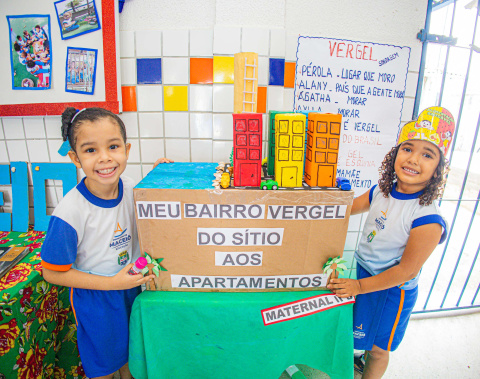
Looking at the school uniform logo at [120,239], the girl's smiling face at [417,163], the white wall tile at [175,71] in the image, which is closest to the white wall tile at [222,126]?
the white wall tile at [175,71]

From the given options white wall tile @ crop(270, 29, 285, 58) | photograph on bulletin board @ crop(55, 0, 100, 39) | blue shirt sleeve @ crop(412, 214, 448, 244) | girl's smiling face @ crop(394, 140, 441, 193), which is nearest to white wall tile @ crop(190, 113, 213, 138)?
white wall tile @ crop(270, 29, 285, 58)

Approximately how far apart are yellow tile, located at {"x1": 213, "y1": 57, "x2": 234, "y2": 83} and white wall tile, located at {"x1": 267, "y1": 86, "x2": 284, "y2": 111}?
0.79 ft

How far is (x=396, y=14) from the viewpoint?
152cm

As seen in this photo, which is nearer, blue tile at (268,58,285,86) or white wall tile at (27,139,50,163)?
blue tile at (268,58,285,86)

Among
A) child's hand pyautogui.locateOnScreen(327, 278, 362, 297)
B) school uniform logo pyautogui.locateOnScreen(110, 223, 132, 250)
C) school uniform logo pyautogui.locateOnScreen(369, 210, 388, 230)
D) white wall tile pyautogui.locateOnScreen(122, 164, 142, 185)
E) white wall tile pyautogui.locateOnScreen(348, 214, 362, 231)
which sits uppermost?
white wall tile pyautogui.locateOnScreen(122, 164, 142, 185)

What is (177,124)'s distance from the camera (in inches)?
62.1

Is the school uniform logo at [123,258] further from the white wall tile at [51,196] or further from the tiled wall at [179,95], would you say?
the white wall tile at [51,196]

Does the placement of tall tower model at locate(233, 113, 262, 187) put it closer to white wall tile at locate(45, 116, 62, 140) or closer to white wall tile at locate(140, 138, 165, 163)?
white wall tile at locate(140, 138, 165, 163)

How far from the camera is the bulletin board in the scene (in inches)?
55.0

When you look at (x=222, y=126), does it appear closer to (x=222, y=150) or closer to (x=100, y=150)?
(x=222, y=150)

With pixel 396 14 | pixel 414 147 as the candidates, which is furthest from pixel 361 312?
pixel 396 14

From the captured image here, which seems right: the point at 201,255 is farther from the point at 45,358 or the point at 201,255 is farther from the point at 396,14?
the point at 396,14

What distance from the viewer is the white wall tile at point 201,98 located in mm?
1525

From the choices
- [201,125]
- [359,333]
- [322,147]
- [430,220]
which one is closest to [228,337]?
[359,333]
